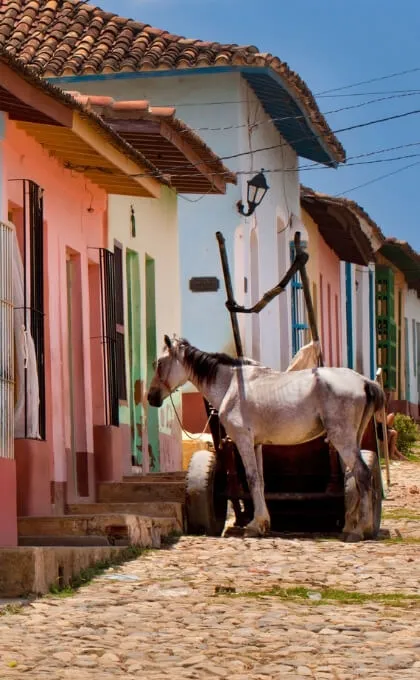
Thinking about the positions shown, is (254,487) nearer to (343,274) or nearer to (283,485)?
(283,485)

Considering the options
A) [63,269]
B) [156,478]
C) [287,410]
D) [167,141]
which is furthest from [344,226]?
[287,410]

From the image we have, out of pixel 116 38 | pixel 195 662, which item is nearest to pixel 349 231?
→ pixel 116 38

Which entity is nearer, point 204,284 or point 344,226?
point 204,284

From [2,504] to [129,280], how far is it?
8.04m

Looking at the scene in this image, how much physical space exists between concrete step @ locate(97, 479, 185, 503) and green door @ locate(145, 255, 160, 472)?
3504 millimetres

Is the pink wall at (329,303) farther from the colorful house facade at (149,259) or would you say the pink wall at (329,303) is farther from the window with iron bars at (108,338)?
the window with iron bars at (108,338)

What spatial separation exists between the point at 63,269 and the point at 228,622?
24.3 feet

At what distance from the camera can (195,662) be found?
8.28 metres

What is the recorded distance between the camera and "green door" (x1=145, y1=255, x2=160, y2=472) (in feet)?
67.2

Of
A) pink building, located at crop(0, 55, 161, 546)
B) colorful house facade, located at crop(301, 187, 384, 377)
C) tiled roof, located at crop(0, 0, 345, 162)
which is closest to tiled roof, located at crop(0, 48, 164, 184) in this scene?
pink building, located at crop(0, 55, 161, 546)

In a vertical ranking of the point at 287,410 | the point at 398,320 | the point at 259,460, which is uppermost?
the point at 398,320

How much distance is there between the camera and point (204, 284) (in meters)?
23.6

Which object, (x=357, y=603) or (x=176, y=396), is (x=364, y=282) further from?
(x=357, y=603)

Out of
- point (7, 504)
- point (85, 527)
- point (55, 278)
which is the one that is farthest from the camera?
point (55, 278)
